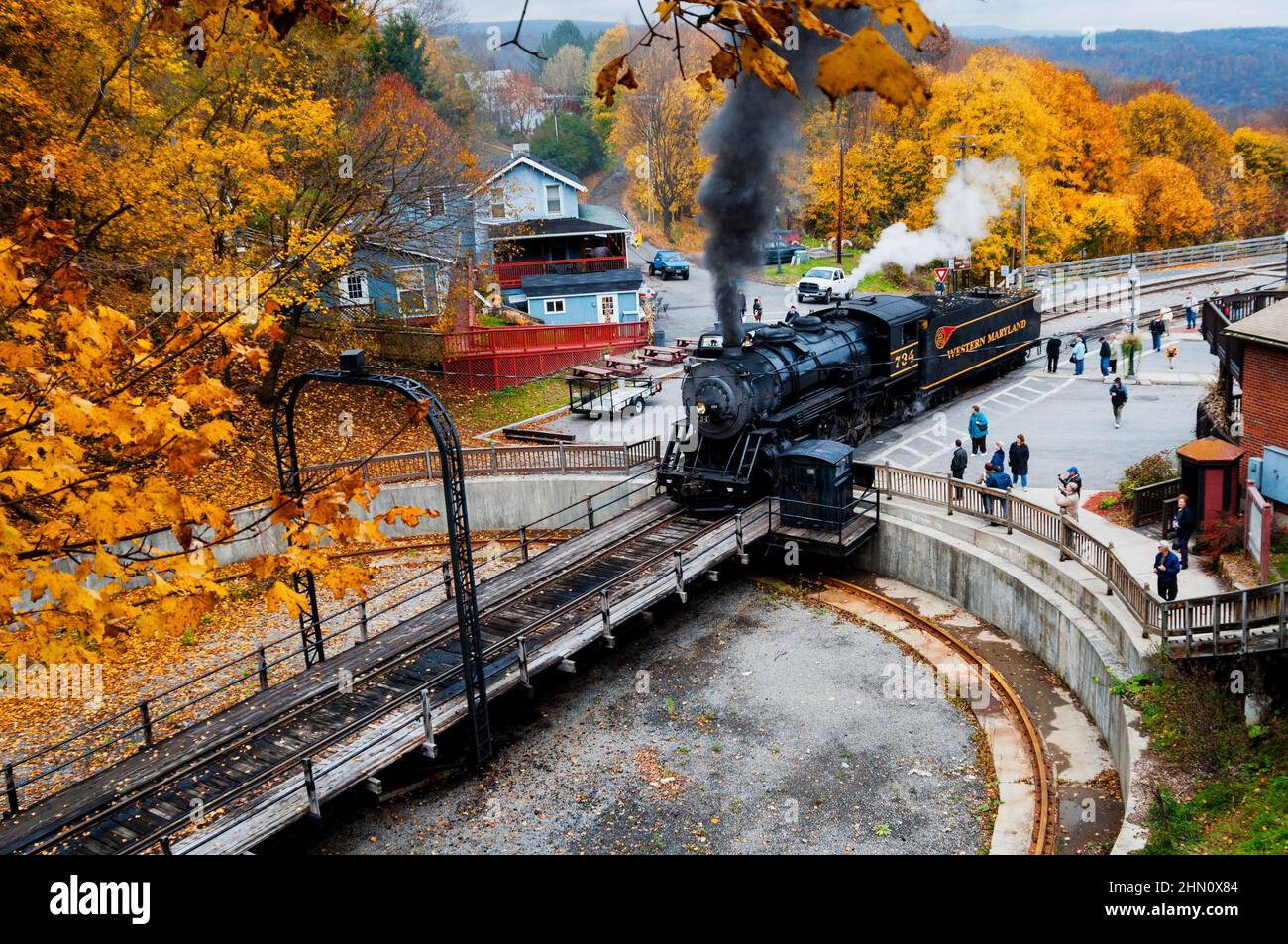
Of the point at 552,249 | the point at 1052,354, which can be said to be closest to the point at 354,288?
the point at 552,249

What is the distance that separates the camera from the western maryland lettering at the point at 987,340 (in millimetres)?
30797

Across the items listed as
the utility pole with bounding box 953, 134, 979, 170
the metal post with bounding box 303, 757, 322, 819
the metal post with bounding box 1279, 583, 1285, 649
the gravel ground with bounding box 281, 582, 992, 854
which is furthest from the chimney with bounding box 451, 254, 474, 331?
the metal post with bounding box 1279, 583, 1285, 649

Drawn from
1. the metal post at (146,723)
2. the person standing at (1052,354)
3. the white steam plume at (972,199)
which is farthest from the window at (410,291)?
the person standing at (1052,354)

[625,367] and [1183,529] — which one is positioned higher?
[625,367]

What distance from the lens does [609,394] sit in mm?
32875

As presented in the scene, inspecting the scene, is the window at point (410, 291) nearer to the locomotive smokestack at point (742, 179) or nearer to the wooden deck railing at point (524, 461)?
the wooden deck railing at point (524, 461)

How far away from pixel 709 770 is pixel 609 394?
18.9 metres

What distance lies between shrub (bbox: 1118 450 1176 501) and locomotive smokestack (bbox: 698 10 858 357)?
27.2 feet

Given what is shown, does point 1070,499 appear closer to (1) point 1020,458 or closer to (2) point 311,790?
(1) point 1020,458

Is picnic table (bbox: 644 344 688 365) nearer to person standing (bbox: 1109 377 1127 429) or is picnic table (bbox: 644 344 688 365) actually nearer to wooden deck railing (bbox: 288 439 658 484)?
wooden deck railing (bbox: 288 439 658 484)

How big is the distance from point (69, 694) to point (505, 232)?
77.0 feet

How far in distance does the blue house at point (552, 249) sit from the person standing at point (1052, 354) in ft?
55.2

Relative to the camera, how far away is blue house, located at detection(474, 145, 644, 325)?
39.2 m

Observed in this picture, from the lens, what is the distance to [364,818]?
14.8 meters
